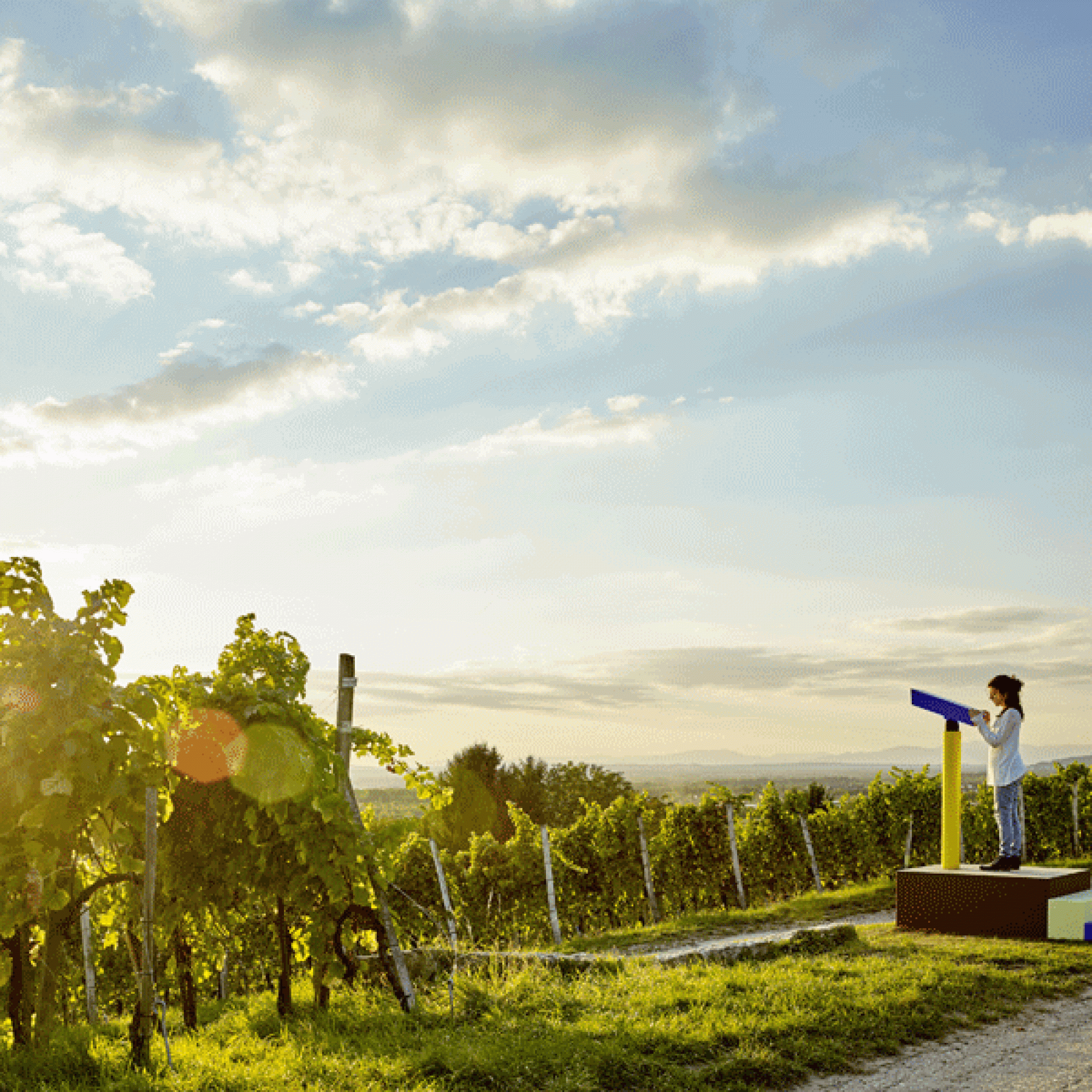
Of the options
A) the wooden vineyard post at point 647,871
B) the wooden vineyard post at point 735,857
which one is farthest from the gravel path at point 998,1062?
the wooden vineyard post at point 735,857

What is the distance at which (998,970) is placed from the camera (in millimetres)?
7871

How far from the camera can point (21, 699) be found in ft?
18.7

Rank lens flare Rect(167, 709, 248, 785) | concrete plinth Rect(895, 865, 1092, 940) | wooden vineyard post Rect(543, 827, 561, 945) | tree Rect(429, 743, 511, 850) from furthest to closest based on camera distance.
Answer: tree Rect(429, 743, 511, 850)
wooden vineyard post Rect(543, 827, 561, 945)
concrete plinth Rect(895, 865, 1092, 940)
lens flare Rect(167, 709, 248, 785)

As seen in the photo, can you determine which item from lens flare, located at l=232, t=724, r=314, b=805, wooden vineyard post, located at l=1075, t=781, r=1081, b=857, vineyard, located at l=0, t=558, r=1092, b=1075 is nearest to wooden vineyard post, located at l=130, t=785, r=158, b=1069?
vineyard, located at l=0, t=558, r=1092, b=1075

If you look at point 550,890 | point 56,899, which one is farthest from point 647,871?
point 56,899

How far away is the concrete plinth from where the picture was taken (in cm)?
953

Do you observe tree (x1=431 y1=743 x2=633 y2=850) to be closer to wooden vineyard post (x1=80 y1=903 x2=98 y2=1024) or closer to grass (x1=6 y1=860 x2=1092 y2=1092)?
wooden vineyard post (x1=80 y1=903 x2=98 y2=1024)

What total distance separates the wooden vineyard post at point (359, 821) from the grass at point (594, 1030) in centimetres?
24

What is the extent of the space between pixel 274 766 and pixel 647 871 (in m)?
11.2

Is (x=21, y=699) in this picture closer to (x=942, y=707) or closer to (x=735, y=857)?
(x=942, y=707)

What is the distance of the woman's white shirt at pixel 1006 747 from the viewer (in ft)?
32.3

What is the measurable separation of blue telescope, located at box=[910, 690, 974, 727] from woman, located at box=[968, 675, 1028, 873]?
0.08 meters

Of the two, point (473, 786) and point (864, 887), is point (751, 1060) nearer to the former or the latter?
point (864, 887)

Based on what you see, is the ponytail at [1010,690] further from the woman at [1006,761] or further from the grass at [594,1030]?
the grass at [594,1030]
